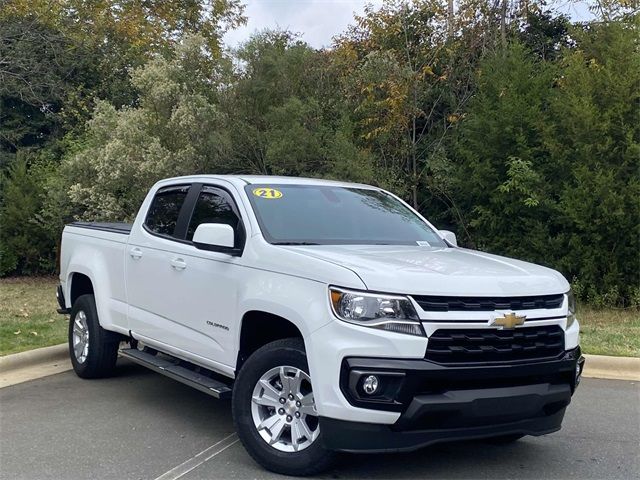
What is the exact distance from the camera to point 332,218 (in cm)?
527

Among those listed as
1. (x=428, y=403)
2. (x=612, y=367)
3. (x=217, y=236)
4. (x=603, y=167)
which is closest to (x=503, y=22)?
(x=603, y=167)

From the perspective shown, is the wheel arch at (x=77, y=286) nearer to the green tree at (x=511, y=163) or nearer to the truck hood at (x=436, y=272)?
the truck hood at (x=436, y=272)

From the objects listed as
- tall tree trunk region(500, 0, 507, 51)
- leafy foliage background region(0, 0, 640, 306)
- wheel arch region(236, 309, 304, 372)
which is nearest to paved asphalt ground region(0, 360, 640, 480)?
wheel arch region(236, 309, 304, 372)

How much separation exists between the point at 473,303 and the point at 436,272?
28 centimetres

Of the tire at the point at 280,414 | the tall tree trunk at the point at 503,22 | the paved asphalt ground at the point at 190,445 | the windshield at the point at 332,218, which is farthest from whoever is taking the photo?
the tall tree trunk at the point at 503,22

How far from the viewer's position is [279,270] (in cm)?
433

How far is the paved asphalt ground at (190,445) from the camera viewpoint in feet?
14.4

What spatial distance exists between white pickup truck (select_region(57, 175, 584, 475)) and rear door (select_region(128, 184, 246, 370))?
0.01 m

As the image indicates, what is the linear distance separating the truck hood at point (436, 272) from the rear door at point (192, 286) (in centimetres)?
68

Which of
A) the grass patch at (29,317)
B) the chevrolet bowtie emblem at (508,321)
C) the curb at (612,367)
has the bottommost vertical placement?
the grass patch at (29,317)

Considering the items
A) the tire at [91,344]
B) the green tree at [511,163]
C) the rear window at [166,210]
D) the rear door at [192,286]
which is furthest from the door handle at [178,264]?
the green tree at [511,163]

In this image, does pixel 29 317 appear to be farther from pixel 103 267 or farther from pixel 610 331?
pixel 610 331

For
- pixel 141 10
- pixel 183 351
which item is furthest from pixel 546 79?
pixel 141 10

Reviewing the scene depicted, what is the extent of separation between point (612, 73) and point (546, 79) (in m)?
1.26
